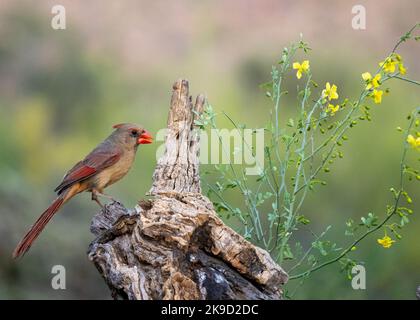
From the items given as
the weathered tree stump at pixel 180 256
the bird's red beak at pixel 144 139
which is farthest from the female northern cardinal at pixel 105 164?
the weathered tree stump at pixel 180 256

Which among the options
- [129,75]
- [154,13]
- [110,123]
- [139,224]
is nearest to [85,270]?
[110,123]

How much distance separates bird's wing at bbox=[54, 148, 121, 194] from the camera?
114 inches

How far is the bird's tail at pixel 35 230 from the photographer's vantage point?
2676mm

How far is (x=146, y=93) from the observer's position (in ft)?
16.8

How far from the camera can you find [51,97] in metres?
5.14

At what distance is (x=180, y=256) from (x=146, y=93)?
3.00 metres

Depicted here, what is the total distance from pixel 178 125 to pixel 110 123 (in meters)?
2.35

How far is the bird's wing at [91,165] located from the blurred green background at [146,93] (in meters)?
1.47

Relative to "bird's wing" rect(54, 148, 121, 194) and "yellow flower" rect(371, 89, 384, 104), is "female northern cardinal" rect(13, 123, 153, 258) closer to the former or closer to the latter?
"bird's wing" rect(54, 148, 121, 194)

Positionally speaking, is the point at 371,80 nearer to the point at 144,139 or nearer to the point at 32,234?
the point at 144,139

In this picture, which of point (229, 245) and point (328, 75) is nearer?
point (229, 245)

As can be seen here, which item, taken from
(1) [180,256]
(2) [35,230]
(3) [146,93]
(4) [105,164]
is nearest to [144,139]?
(4) [105,164]

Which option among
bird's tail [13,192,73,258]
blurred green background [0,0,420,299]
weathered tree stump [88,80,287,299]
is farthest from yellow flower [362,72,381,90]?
blurred green background [0,0,420,299]
